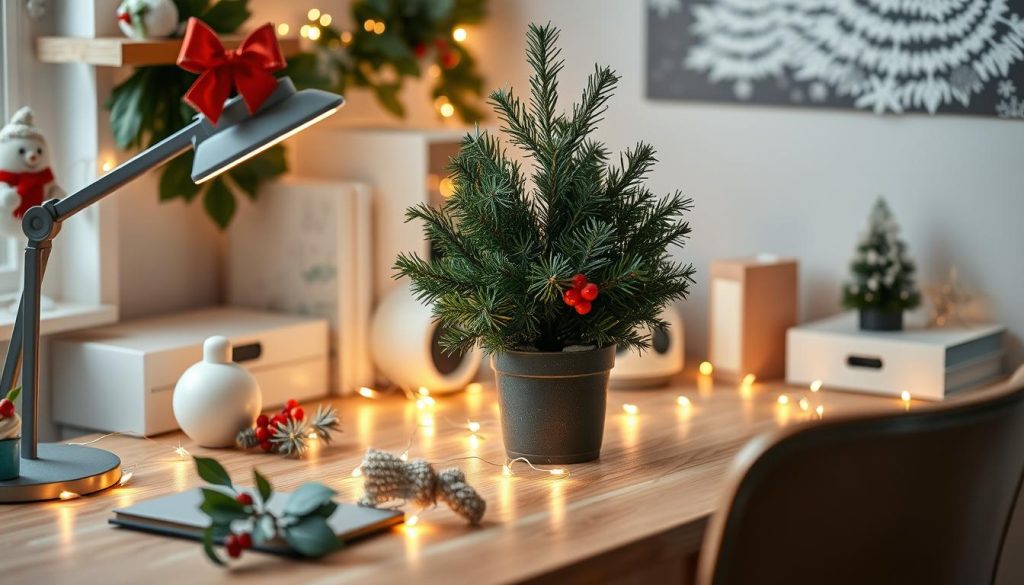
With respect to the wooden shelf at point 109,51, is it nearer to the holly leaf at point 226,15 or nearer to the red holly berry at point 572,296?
the holly leaf at point 226,15

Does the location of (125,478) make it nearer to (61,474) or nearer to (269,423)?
(61,474)

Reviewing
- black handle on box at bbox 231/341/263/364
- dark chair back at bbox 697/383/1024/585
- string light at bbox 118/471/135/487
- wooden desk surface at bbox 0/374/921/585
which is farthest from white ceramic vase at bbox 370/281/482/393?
dark chair back at bbox 697/383/1024/585

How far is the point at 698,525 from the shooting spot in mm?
1366

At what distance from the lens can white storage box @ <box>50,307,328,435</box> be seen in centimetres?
177

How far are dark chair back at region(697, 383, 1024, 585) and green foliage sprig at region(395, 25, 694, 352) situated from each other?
0.41m

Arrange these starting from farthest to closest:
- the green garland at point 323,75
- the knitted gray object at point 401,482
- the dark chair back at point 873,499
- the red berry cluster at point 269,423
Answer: the green garland at point 323,75 < the red berry cluster at point 269,423 < the knitted gray object at point 401,482 < the dark chair back at point 873,499

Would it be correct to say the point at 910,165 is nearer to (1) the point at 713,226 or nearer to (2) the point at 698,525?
(1) the point at 713,226

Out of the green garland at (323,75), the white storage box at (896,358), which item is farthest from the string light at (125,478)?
the white storage box at (896,358)

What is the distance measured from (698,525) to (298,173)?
1.09 metres

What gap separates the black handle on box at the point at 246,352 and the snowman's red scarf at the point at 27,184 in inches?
12.8

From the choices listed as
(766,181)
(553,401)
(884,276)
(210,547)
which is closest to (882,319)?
(884,276)

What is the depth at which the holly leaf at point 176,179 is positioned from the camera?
6.52ft

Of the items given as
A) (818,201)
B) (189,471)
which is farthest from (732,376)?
(189,471)

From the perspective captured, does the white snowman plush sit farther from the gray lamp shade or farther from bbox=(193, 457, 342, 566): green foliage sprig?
bbox=(193, 457, 342, 566): green foliage sprig
